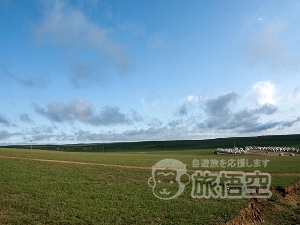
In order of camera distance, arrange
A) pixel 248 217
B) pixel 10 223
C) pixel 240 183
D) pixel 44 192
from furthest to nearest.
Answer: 1. pixel 240 183
2. pixel 44 192
3. pixel 248 217
4. pixel 10 223

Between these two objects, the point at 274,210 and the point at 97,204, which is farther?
the point at 274,210

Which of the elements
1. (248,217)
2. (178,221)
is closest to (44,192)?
(178,221)

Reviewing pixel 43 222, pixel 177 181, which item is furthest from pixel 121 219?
pixel 177 181

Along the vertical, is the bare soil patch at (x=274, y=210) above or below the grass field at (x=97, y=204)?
below

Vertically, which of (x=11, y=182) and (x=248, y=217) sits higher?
(x=11, y=182)

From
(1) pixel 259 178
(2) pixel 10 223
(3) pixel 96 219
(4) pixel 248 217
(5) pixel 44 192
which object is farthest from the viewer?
(1) pixel 259 178

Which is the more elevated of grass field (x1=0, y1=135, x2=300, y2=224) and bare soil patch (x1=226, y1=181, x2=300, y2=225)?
grass field (x1=0, y1=135, x2=300, y2=224)

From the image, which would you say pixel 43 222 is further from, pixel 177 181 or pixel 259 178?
pixel 259 178

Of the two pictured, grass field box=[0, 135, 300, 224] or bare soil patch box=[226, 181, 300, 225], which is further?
bare soil patch box=[226, 181, 300, 225]

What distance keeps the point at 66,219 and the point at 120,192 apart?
783 cm

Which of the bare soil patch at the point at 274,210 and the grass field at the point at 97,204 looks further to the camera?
the bare soil patch at the point at 274,210

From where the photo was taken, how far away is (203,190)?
24.3 meters

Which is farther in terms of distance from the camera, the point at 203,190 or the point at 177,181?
the point at 177,181

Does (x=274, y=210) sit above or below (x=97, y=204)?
below
